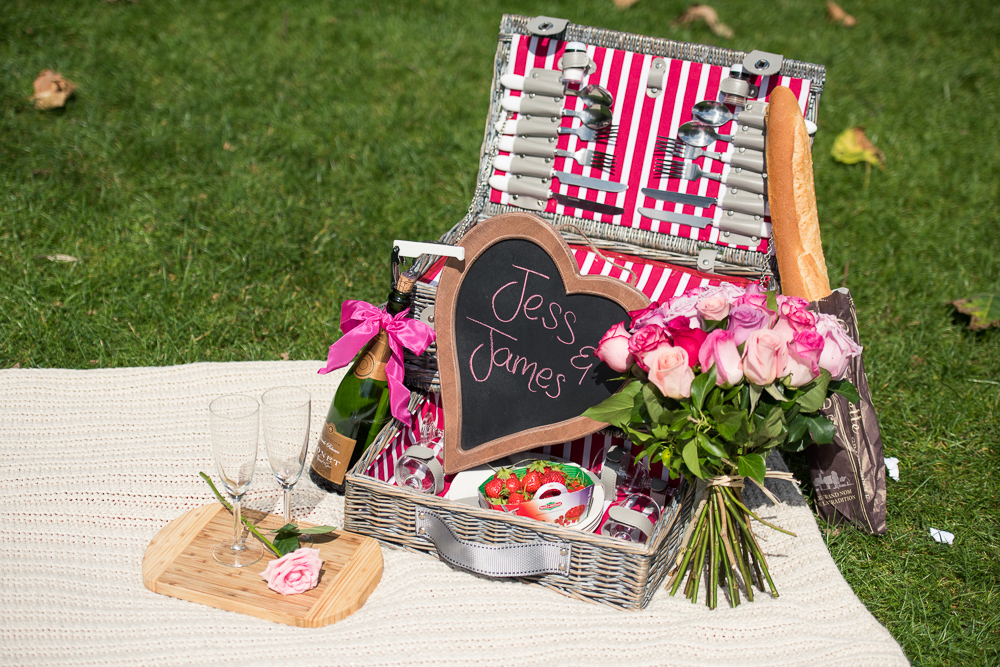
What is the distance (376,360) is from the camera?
222 centimetres

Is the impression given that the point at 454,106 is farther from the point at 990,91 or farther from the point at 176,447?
the point at 990,91

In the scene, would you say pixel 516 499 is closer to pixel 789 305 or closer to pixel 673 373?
pixel 673 373

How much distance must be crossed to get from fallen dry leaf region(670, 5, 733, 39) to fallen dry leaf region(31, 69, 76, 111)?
3.66 meters

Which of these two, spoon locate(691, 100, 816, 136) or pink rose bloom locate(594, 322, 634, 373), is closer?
pink rose bloom locate(594, 322, 634, 373)

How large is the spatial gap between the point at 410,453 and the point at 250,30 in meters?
3.79

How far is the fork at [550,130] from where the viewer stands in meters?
2.66

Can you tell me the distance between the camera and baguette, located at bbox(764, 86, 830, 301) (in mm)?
2279

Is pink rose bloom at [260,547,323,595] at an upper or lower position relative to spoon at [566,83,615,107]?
lower

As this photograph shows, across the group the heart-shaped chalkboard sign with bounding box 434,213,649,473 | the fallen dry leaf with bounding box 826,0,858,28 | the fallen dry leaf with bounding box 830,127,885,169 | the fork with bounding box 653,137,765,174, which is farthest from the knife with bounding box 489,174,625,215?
the fallen dry leaf with bounding box 826,0,858,28

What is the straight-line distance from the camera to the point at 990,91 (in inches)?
194

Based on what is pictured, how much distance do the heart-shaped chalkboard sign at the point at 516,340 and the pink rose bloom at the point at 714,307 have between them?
1.35 feet

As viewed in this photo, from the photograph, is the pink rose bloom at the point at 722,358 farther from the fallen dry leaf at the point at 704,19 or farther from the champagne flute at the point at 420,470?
the fallen dry leaf at the point at 704,19

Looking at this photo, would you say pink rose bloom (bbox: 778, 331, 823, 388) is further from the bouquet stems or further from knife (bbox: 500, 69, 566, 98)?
knife (bbox: 500, 69, 566, 98)

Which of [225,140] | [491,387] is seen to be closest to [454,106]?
[225,140]
